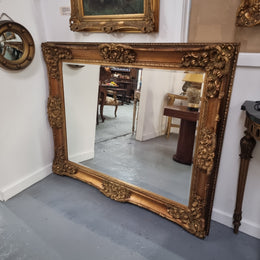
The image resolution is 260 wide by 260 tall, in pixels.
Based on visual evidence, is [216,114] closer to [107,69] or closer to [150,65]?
[150,65]

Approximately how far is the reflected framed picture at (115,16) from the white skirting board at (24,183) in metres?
1.41

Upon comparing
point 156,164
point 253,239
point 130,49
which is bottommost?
point 253,239

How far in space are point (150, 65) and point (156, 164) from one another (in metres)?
0.84

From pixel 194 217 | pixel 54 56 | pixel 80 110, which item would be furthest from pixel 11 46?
pixel 194 217

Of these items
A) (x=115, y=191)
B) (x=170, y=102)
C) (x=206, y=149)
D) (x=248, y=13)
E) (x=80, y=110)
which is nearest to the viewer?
(x=248, y=13)

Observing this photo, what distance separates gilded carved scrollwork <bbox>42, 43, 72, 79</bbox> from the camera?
6.00 feet

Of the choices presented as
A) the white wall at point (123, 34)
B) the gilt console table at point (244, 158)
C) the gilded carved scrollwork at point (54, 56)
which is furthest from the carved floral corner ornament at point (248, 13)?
the gilded carved scrollwork at point (54, 56)

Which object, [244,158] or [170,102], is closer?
[244,158]

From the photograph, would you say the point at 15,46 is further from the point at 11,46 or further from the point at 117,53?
the point at 117,53

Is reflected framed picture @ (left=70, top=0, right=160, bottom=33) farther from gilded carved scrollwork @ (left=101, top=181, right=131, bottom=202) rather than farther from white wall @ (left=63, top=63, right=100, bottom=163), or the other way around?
gilded carved scrollwork @ (left=101, top=181, right=131, bottom=202)

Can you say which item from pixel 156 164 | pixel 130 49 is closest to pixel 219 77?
pixel 130 49

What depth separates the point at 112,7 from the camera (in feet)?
4.91

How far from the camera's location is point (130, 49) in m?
1.49

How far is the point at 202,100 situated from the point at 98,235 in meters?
1.20
